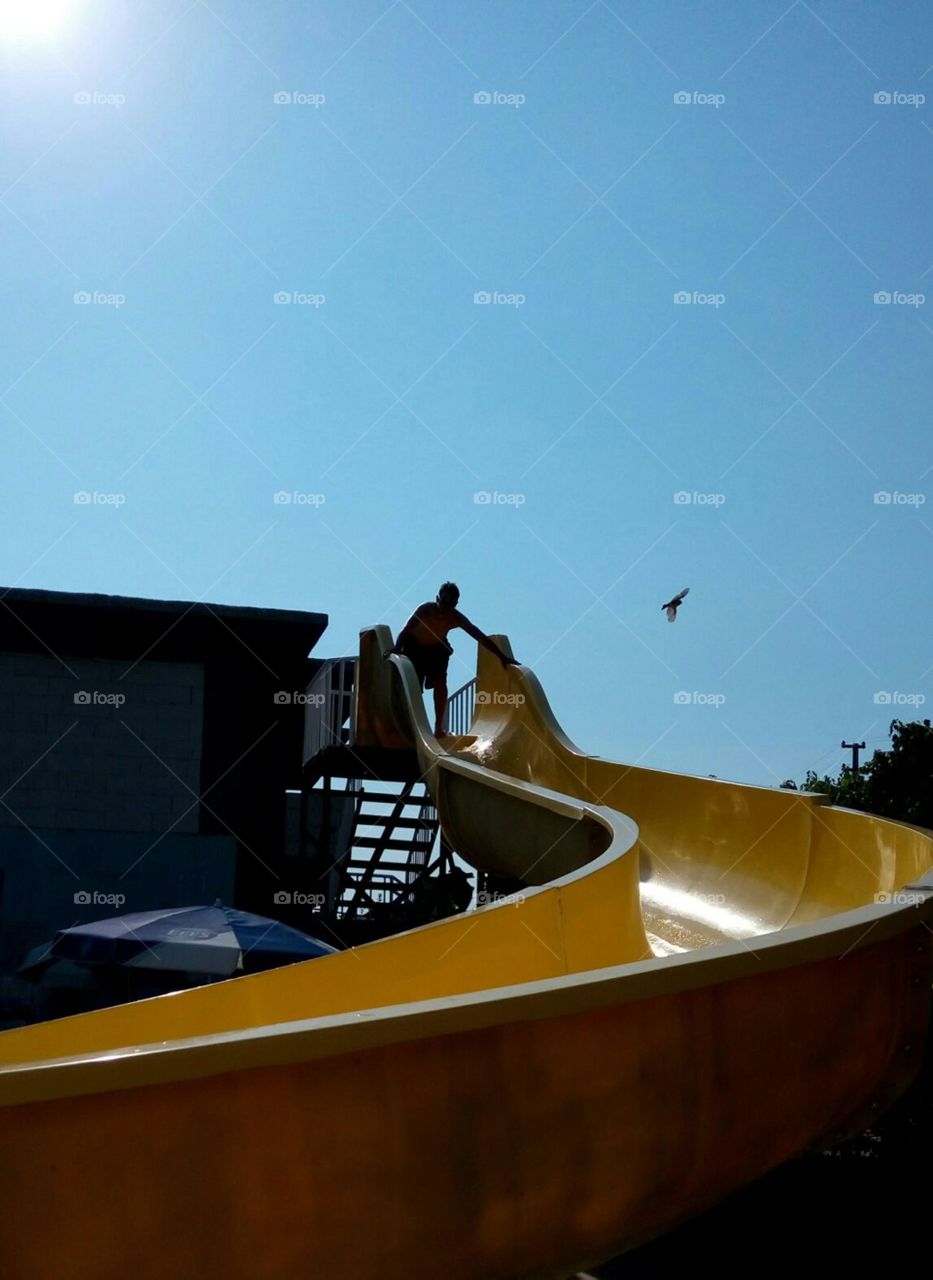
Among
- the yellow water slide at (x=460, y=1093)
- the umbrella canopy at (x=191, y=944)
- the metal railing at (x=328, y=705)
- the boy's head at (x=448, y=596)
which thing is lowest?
the umbrella canopy at (x=191, y=944)

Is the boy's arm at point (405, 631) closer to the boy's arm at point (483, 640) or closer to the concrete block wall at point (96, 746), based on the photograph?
the boy's arm at point (483, 640)

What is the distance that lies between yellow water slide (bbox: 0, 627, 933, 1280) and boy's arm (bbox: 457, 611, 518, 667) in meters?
6.65

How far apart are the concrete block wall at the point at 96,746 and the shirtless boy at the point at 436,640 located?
3383 millimetres

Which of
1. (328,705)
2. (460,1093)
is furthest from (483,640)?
(460,1093)

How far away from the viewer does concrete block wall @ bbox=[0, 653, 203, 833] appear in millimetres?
13875

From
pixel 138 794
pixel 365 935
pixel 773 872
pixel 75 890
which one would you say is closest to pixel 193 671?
pixel 138 794

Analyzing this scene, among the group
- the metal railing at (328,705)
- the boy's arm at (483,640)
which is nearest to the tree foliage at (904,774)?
the boy's arm at (483,640)

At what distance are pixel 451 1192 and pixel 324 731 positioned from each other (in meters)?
11.7

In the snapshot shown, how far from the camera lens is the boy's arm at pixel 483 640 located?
38.5 feet

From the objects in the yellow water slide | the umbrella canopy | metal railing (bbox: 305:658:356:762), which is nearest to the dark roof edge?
metal railing (bbox: 305:658:356:762)

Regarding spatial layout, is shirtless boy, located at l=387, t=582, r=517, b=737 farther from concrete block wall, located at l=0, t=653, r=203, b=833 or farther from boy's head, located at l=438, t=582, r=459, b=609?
concrete block wall, located at l=0, t=653, r=203, b=833

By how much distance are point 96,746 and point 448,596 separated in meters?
4.58

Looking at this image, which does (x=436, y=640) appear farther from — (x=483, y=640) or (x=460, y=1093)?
(x=460, y=1093)

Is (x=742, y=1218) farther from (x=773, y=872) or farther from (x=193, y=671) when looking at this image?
(x=193, y=671)
